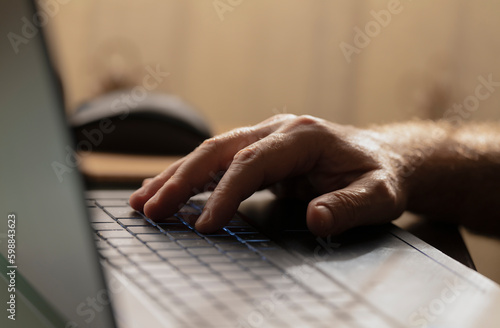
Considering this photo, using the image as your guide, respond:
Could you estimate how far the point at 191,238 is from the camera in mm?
625

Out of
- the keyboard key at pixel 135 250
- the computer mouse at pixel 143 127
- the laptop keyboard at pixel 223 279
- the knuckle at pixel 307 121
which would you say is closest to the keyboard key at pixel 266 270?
the laptop keyboard at pixel 223 279

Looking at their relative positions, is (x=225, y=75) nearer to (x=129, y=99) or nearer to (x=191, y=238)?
(x=129, y=99)

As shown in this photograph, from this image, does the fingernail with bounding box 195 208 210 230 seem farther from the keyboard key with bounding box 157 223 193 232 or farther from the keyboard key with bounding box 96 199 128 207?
the keyboard key with bounding box 96 199 128 207

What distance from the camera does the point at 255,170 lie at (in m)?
0.75

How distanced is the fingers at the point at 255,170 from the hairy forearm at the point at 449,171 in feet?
0.62

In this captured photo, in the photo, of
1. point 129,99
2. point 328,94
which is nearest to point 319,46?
point 328,94

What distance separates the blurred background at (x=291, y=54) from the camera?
316cm

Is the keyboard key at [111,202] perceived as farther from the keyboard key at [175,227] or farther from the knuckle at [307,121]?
the knuckle at [307,121]

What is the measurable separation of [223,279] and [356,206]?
252 mm

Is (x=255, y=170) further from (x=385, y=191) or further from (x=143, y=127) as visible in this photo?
(x=143, y=127)

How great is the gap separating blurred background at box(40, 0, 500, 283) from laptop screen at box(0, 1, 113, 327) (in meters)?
2.74

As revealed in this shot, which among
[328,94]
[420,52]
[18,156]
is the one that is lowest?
[328,94]

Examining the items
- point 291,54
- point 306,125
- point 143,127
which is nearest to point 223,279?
point 306,125

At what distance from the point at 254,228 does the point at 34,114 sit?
319 mm
